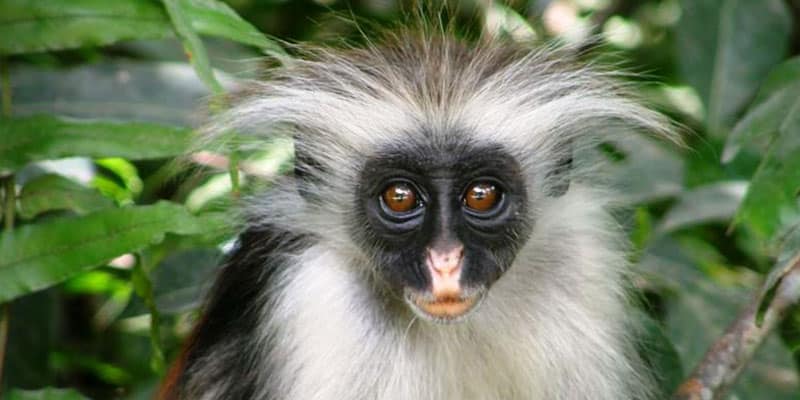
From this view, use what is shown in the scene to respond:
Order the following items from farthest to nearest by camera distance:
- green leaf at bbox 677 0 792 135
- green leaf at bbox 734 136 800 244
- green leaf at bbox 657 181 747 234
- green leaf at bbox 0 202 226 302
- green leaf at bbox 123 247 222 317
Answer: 1. green leaf at bbox 677 0 792 135
2. green leaf at bbox 657 181 747 234
3. green leaf at bbox 123 247 222 317
4. green leaf at bbox 0 202 226 302
5. green leaf at bbox 734 136 800 244

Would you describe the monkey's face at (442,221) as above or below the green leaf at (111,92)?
above

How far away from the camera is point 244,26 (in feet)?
11.5

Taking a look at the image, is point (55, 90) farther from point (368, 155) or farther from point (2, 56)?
point (368, 155)

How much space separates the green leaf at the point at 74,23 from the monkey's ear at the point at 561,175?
1220 mm

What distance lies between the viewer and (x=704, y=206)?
14.6 feet

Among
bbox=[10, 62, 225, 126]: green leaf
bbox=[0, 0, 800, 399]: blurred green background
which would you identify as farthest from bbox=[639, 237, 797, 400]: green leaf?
bbox=[10, 62, 225, 126]: green leaf

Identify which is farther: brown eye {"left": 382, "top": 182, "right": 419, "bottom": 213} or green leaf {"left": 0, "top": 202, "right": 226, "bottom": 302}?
brown eye {"left": 382, "top": 182, "right": 419, "bottom": 213}

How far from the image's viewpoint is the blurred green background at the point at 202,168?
3.49 meters

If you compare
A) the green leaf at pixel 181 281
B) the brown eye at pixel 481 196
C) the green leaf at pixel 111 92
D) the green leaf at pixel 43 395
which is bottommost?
the green leaf at pixel 181 281

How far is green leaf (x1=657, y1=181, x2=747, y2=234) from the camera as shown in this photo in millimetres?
4441

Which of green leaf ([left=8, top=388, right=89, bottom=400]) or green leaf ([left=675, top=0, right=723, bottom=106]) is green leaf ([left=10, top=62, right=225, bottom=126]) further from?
green leaf ([left=675, top=0, right=723, bottom=106])

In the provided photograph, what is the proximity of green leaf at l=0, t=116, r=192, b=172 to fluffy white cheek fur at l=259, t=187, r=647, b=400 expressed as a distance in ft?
1.61

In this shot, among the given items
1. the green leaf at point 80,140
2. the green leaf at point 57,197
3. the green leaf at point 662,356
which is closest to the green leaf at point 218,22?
the green leaf at point 80,140

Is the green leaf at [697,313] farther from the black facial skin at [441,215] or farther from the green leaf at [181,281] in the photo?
the green leaf at [181,281]
